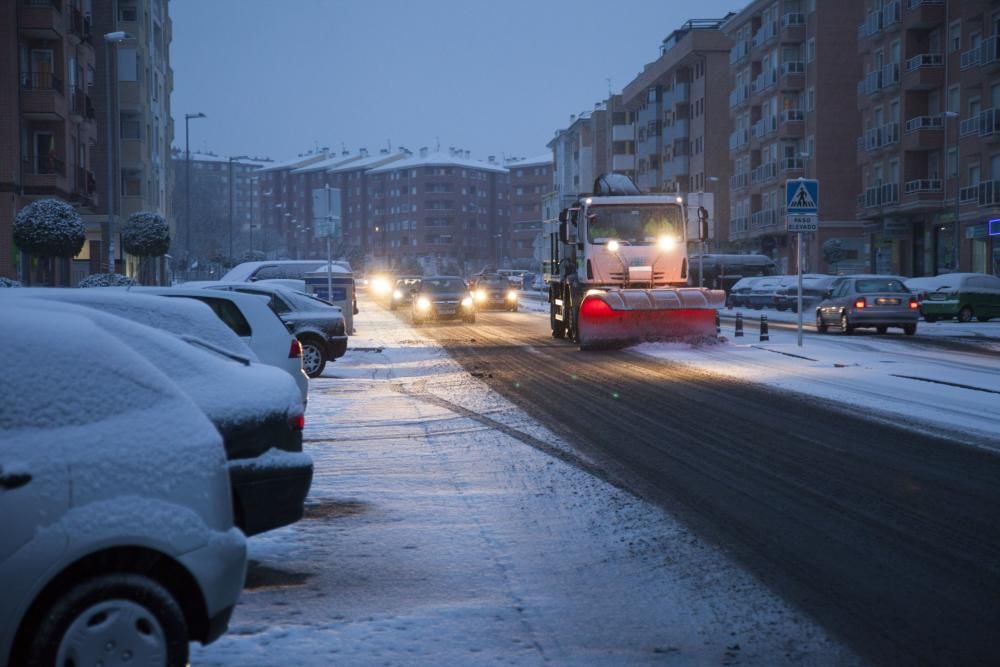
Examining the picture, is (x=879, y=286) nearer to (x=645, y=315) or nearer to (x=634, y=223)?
(x=634, y=223)

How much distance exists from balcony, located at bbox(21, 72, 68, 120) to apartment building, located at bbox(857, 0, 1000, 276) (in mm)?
35915

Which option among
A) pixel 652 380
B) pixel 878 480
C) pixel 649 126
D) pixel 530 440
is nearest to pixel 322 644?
pixel 878 480

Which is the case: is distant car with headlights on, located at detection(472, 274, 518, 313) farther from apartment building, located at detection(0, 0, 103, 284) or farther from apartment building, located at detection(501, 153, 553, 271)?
apartment building, located at detection(501, 153, 553, 271)

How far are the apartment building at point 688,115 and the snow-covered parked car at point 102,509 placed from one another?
8355cm

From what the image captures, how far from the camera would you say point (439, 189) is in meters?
184

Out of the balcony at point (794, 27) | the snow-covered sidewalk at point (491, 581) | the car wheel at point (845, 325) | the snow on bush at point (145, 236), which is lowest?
the snow-covered sidewalk at point (491, 581)

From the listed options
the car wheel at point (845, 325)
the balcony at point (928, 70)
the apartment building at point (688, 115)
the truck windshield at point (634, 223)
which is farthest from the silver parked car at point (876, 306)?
the apartment building at point (688, 115)

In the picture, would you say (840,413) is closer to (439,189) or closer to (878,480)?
(878,480)

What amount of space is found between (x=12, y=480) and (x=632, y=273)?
916 inches

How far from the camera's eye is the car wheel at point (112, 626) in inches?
163

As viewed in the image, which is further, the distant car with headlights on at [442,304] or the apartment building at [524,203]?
the apartment building at [524,203]

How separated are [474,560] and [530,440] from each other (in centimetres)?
514

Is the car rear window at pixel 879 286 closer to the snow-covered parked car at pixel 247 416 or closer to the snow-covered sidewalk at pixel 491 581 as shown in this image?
the snow-covered sidewalk at pixel 491 581

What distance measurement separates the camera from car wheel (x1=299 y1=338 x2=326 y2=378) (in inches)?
759
